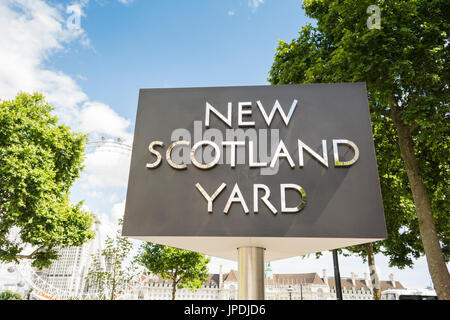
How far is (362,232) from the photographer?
4.19 meters

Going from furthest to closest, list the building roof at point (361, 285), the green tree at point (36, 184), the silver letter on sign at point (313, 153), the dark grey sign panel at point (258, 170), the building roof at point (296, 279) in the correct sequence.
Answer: the building roof at point (296, 279), the building roof at point (361, 285), the green tree at point (36, 184), the silver letter on sign at point (313, 153), the dark grey sign panel at point (258, 170)

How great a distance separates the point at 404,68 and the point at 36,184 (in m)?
17.5

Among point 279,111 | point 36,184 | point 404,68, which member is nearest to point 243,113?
point 279,111

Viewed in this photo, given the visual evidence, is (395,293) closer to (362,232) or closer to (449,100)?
(449,100)

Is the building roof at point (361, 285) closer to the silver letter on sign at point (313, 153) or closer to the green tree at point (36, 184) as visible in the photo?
the green tree at point (36, 184)

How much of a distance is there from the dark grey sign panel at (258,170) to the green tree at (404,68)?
6.15 meters

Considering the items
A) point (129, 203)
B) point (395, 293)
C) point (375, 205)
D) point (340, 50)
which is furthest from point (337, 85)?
point (395, 293)

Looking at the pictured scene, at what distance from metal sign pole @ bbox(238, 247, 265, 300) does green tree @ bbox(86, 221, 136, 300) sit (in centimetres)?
1797

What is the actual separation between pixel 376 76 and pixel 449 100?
2341 mm

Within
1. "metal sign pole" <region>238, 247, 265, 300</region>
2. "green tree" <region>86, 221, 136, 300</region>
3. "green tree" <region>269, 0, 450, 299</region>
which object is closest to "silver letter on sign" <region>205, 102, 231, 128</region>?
"metal sign pole" <region>238, 247, 265, 300</region>

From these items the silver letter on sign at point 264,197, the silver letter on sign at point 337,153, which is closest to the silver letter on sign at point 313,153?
the silver letter on sign at point 337,153

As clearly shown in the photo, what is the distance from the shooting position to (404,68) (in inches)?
367

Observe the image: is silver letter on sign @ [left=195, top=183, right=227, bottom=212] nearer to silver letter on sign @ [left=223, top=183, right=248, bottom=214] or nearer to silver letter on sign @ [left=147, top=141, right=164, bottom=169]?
silver letter on sign @ [left=223, top=183, right=248, bottom=214]

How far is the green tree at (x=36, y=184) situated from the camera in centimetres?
1562
